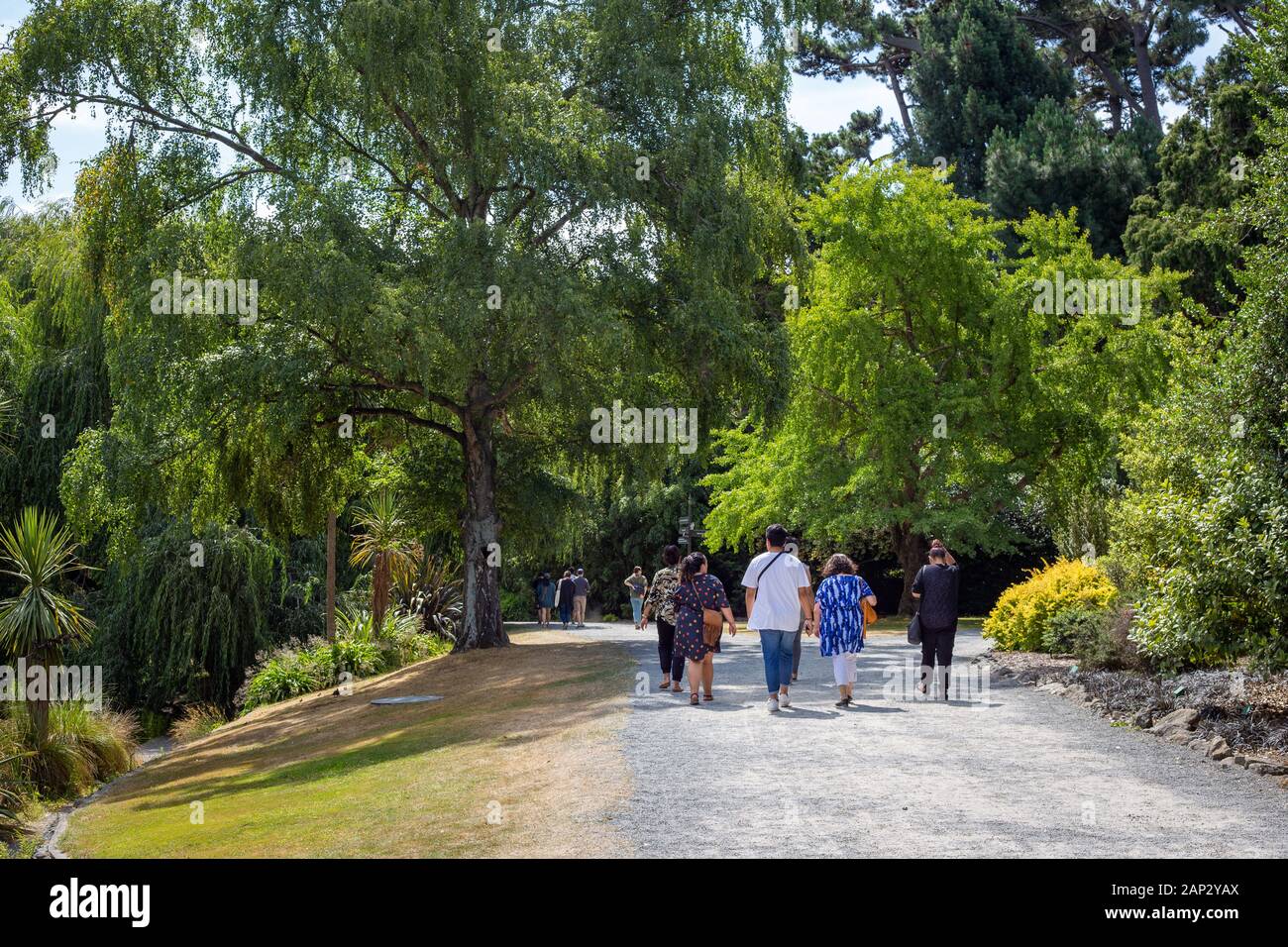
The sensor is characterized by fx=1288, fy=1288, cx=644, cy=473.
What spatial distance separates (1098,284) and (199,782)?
86.3 feet

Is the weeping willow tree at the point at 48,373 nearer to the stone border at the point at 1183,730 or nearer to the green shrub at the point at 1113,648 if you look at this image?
the green shrub at the point at 1113,648

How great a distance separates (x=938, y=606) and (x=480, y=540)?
12.8 m

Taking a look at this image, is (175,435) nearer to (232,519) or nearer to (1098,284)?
(232,519)

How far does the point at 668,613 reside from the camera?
53.9ft

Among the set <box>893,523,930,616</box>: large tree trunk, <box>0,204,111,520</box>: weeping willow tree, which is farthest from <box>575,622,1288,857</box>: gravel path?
<box>893,523,930,616</box>: large tree trunk

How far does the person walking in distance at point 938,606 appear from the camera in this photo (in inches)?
593

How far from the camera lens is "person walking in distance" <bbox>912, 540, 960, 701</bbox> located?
1507 centimetres

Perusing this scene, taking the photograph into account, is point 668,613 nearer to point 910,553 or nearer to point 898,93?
point 910,553

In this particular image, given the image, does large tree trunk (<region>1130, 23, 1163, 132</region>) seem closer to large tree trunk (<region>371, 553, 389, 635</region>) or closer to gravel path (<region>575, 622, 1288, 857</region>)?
large tree trunk (<region>371, 553, 389, 635</region>)

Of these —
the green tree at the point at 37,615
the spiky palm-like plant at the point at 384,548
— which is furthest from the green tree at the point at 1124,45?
the green tree at the point at 37,615
